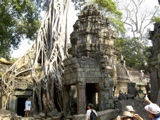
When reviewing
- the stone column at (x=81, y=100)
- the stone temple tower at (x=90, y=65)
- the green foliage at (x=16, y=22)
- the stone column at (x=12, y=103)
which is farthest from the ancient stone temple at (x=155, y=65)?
the green foliage at (x=16, y=22)

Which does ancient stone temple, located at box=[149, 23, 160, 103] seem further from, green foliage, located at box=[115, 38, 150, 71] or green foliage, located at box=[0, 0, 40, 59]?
green foliage, located at box=[115, 38, 150, 71]

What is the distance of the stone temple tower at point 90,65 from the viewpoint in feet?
22.3

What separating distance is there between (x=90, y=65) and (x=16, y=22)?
9321 millimetres

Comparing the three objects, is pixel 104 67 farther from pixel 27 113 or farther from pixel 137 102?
pixel 27 113

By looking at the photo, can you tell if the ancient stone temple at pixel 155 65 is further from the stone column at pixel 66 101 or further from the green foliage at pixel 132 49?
the green foliage at pixel 132 49

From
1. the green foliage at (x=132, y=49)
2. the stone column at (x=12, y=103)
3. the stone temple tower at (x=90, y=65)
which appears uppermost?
the green foliage at (x=132, y=49)

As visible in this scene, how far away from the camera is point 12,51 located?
1573 centimetres

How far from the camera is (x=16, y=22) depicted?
14484 millimetres

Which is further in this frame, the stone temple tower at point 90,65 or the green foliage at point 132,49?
the green foliage at point 132,49

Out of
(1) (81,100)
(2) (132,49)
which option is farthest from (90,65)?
(2) (132,49)

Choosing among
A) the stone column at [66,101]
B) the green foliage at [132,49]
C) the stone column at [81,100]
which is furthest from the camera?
the green foliage at [132,49]

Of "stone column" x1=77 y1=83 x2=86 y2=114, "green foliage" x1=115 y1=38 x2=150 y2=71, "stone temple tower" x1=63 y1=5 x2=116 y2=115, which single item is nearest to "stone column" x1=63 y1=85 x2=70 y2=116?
"stone temple tower" x1=63 y1=5 x2=116 y2=115

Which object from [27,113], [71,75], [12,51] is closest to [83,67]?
[71,75]

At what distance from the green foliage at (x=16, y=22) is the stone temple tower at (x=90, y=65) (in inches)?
221
